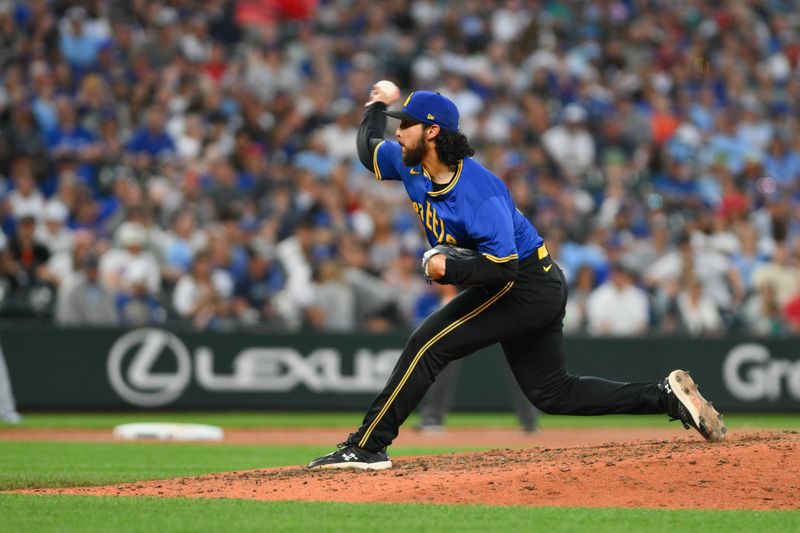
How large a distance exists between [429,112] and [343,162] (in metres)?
10.6

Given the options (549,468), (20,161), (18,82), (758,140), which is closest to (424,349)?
(549,468)

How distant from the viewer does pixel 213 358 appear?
615 inches

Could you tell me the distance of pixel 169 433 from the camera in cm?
1234

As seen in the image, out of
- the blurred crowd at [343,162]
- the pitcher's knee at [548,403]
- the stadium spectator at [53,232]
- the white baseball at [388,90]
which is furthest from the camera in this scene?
the blurred crowd at [343,162]

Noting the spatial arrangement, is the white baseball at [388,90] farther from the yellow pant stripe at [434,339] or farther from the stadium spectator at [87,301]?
the stadium spectator at [87,301]

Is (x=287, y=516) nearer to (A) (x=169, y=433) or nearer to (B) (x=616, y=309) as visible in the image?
(A) (x=169, y=433)

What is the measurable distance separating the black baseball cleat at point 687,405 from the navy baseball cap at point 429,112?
2.07 metres

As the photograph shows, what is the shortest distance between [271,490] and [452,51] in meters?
15.3

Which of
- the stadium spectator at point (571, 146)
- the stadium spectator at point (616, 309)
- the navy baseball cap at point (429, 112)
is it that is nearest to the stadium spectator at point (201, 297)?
the stadium spectator at point (616, 309)

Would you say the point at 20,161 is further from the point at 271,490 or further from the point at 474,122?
the point at 271,490

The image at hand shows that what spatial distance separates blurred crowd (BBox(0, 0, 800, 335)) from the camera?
1619cm

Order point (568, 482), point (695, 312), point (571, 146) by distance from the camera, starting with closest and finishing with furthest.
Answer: point (568, 482)
point (695, 312)
point (571, 146)

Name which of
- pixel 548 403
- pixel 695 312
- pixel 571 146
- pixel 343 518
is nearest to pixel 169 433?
pixel 548 403

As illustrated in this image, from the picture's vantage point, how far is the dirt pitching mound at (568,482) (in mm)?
6910
